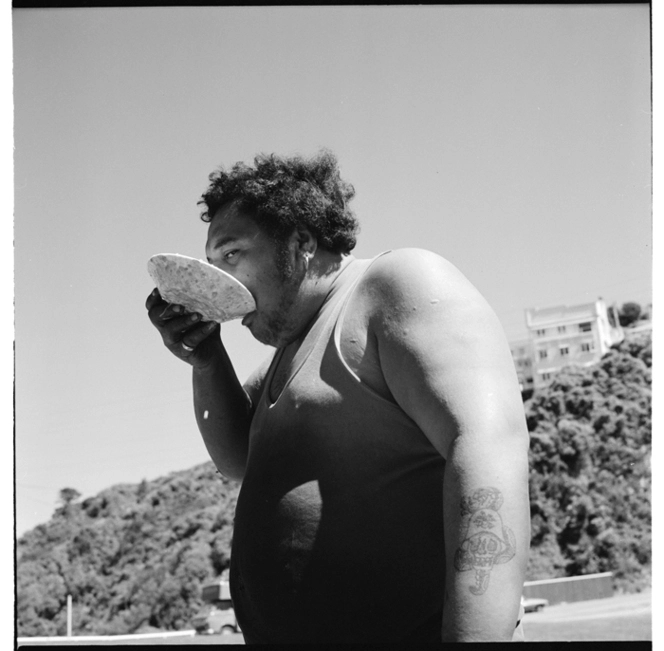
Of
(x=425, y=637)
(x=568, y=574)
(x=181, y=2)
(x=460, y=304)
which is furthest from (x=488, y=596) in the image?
(x=568, y=574)

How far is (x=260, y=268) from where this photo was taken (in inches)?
65.2

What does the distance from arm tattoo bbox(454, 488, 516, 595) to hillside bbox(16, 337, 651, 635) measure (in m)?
16.9

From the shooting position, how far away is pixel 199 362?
73.7 inches

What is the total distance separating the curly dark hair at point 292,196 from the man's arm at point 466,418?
0.90 ft

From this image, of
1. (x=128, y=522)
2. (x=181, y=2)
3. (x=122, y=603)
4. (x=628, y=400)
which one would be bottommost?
(x=122, y=603)

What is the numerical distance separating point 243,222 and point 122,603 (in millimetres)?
18377

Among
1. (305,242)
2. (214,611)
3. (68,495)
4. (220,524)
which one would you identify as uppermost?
(305,242)

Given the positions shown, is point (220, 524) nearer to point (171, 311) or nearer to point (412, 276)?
point (171, 311)

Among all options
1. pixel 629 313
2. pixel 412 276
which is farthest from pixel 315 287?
pixel 629 313

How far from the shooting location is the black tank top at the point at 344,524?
1.42 m

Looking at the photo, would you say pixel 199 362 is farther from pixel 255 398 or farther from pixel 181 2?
pixel 181 2

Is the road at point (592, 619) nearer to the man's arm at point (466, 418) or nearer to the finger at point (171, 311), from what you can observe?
the finger at point (171, 311)

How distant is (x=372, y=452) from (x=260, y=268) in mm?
420

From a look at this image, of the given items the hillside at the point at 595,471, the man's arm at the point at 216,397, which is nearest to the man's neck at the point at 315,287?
the man's arm at the point at 216,397
